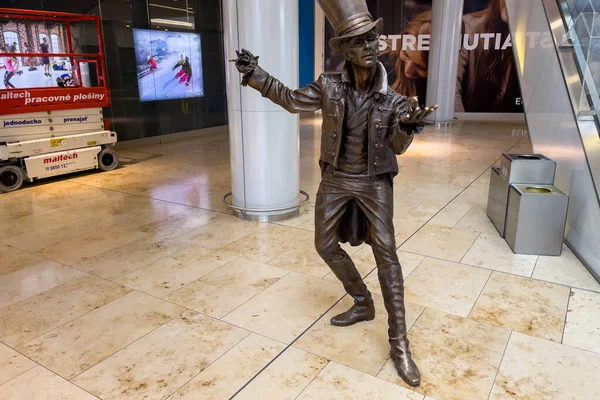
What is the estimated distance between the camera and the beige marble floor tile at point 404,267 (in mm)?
3973

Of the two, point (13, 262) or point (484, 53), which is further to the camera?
point (484, 53)

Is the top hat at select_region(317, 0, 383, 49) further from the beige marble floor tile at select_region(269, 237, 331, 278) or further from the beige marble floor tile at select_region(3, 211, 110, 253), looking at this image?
the beige marble floor tile at select_region(3, 211, 110, 253)

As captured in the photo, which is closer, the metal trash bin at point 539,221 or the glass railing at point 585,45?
the metal trash bin at point 539,221

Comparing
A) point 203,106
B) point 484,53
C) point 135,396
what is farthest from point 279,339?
point 484,53

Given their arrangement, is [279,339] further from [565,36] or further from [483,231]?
[565,36]

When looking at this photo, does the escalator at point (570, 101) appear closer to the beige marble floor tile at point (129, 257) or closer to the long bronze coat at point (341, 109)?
the long bronze coat at point (341, 109)

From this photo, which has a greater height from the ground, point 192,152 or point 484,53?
point 484,53

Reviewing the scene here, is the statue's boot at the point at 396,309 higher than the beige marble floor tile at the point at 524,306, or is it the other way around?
the statue's boot at the point at 396,309

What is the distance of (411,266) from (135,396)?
2615 millimetres

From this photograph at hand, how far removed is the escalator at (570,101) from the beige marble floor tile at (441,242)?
1014 millimetres

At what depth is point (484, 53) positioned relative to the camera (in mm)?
16516

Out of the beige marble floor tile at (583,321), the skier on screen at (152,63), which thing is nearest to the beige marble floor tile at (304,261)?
the beige marble floor tile at (583,321)

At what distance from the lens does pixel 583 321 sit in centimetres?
342

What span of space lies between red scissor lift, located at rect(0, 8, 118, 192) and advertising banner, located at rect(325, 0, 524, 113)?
11.5 meters
